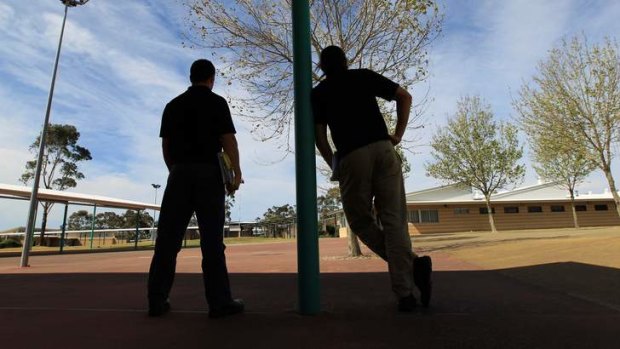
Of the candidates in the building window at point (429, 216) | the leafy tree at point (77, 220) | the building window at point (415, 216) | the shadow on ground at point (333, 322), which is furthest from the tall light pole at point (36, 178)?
the leafy tree at point (77, 220)

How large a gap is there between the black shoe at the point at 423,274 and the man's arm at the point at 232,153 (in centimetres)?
141

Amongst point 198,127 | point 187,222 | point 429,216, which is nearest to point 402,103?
point 198,127

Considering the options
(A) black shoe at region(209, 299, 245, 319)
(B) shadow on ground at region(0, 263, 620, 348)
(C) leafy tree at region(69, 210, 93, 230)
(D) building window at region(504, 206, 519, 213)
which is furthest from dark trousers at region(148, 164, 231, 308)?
(C) leafy tree at region(69, 210, 93, 230)

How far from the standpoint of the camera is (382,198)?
3.05m

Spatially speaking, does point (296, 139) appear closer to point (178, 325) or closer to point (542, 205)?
point (178, 325)

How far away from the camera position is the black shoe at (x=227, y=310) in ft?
9.39

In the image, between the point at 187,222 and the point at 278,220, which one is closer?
the point at 187,222

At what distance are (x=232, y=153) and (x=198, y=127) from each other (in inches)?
12.4

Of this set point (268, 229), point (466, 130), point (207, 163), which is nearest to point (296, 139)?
point (207, 163)

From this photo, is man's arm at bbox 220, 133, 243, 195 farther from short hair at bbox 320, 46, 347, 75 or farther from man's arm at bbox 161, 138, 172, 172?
short hair at bbox 320, 46, 347, 75

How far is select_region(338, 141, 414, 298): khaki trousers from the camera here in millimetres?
2974

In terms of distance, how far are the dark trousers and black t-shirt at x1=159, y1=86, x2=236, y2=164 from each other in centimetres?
9

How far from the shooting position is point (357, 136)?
10.1 feet

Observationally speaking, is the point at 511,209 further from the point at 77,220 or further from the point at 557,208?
the point at 77,220
